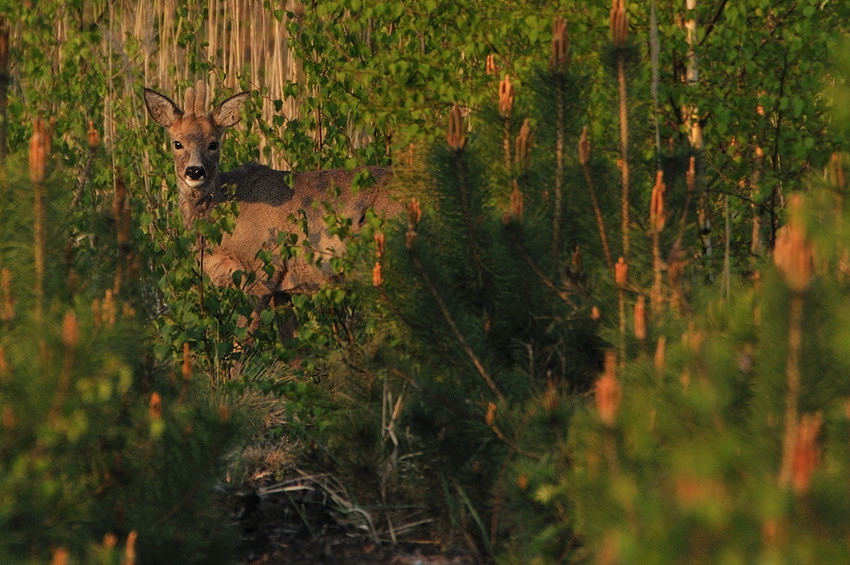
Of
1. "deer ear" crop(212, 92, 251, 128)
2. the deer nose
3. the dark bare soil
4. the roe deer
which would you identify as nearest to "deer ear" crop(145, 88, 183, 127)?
the roe deer

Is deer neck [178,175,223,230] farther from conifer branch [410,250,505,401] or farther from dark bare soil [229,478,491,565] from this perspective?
conifer branch [410,250,505,401]

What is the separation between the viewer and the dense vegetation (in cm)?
229

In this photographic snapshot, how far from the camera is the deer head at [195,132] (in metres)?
7.62

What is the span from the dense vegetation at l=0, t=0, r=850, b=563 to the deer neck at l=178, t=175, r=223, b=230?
0.56 m

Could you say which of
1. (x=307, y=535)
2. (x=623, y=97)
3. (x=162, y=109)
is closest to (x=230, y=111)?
(x=162, y=109)

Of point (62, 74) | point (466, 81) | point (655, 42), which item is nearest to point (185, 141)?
point (62, 74)

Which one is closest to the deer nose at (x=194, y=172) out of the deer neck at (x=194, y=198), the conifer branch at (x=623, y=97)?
the deer neck at (x=194, y=198)

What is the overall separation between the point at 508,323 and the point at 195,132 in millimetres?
4110

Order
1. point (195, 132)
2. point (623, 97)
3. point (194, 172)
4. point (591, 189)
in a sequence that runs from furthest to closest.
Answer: point (195, 132), point (194, 172), point (623, 97), point (591, 189)

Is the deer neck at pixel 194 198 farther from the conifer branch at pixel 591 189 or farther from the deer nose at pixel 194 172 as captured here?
the conifer branch at pixel 591 189

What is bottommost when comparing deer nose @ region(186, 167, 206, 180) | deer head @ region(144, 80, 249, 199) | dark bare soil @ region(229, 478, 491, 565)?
dark bare soil @ region(229, 478, 491, 565)

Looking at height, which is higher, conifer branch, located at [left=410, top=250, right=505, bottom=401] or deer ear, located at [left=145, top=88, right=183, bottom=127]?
deer ear, located at [left=145, top=88, right=183, bottom=127]

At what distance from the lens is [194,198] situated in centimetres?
780

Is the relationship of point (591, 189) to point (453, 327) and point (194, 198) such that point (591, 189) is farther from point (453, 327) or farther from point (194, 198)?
point (194, 198)
